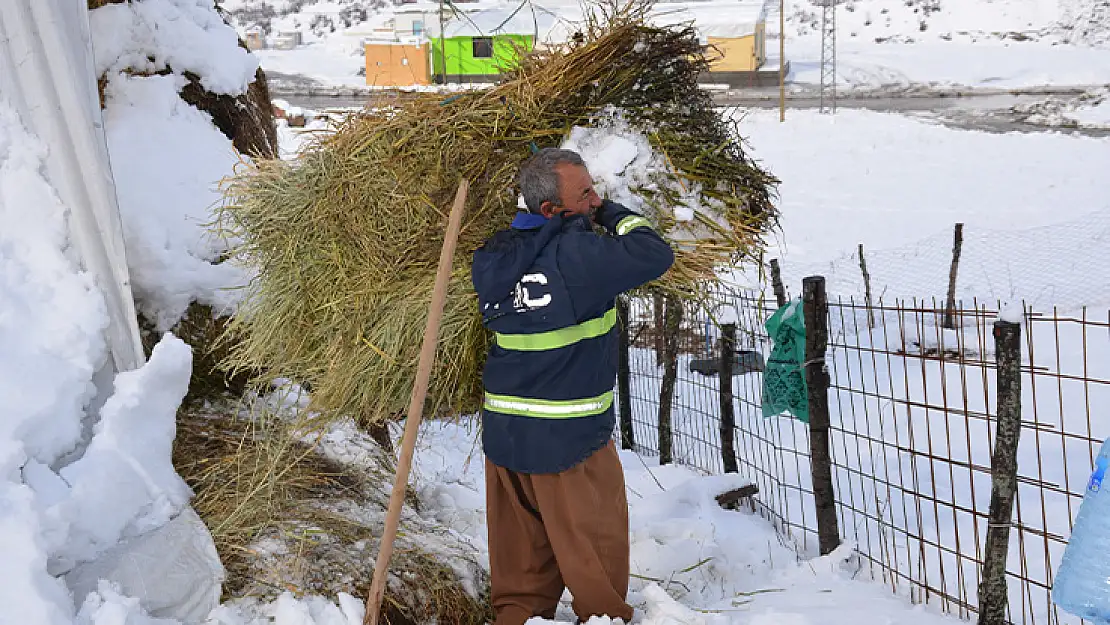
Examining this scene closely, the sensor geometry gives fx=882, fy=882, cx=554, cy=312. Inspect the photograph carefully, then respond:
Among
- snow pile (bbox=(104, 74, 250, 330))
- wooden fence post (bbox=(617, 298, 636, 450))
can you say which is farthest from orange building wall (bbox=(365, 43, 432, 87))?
snow pile (bbox=(104, 74, 250, 330))

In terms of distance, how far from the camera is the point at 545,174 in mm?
2555

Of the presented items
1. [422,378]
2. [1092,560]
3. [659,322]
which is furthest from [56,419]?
[659,322]

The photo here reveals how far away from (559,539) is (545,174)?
3.68ft

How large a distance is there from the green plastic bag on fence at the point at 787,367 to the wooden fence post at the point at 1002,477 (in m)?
1.01

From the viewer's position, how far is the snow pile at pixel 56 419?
228 centimetres

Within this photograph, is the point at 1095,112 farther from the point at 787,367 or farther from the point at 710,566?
the point at 710,566

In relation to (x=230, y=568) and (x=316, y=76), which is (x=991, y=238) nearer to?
(x=230, y=568)

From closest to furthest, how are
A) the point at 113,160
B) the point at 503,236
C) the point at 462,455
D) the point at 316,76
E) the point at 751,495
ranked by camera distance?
1. the point at 503,236
2. the point at 113,160
3. the point at 751,495
4. the point at 462,455
5. the point at 316,76

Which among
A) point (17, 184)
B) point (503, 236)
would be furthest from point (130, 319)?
point (503, 236)

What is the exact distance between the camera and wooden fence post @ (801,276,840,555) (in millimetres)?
3604

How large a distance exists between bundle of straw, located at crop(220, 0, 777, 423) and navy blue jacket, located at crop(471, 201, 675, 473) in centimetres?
20

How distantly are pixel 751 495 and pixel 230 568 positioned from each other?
8.42 feet

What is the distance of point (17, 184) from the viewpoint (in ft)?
9.22

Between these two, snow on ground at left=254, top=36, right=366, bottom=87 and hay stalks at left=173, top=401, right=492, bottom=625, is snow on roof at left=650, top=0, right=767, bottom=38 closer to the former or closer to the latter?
snow on ground at left=254, top=36, right=366, bottom=87
